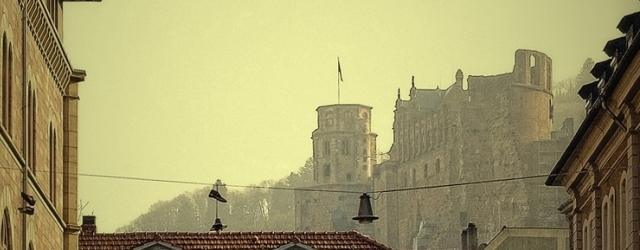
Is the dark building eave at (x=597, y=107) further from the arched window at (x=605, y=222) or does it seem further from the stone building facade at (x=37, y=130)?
the stone building facade at (x=37, y=130)

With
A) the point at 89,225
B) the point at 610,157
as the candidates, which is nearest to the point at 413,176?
the point at 89,225

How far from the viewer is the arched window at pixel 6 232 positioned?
25.2 m

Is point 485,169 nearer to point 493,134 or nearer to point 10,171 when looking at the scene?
point 493,134

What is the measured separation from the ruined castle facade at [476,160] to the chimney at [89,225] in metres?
104

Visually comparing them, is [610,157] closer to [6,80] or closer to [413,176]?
[6,80]

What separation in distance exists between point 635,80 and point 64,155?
29.8 ft

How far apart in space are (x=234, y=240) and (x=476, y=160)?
122 metres

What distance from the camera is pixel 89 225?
51.4 metres

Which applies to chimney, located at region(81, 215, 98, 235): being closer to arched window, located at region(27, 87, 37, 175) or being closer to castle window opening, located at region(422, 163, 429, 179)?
arched window, located at region(27, 87, 37, 175)

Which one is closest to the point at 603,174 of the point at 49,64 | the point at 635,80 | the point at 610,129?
the point at 610,129

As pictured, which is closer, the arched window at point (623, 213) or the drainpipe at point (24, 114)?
the drainpipe at point (24, 114)

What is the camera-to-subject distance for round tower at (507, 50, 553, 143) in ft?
555

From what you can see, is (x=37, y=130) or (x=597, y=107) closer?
→ (x=37, y=130)

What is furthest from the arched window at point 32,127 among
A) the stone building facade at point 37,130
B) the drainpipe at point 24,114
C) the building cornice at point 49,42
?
the building cornice at point 49,42
